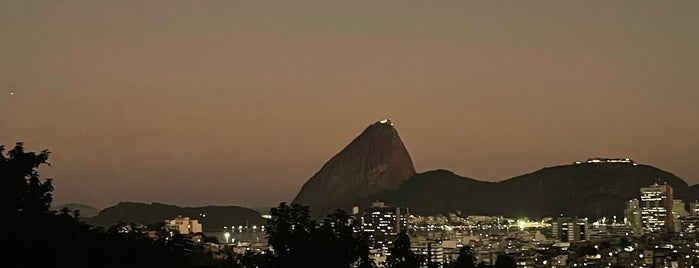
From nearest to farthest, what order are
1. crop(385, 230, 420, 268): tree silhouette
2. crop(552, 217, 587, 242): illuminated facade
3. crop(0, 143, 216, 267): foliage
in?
crop(0, 143, 216, 267): foliage, crop(385, 230, 420, 268): tree silhouette, crop(552, 217, 587, 242): illuminated facade

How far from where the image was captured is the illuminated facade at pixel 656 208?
9206 cm

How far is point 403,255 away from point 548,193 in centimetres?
9600

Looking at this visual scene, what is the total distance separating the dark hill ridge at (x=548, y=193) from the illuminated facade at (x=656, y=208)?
10.5ft

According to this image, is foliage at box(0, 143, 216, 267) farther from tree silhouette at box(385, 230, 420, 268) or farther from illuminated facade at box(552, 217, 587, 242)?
illuminated facade at box(552, 217, 587, 242)

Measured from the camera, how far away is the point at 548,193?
104250mm

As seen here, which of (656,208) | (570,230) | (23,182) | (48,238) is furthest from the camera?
(656,208)

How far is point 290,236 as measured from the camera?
10.5 meters

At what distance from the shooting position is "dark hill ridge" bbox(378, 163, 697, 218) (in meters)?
101

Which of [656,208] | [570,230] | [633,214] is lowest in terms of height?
[570,230]

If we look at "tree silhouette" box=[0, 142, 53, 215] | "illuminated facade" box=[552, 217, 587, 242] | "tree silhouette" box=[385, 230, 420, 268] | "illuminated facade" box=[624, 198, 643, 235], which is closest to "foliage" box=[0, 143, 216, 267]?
"tree silhouette" box=[0, 142, 53, 215]

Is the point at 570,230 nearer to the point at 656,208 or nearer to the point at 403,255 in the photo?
the point at 656,208

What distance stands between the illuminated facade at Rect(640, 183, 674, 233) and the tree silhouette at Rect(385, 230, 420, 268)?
274ft

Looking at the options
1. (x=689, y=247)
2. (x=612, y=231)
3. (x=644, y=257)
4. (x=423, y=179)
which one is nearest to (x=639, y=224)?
(x=612, y=231)

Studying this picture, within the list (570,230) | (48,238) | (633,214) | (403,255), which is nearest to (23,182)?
(48,238)
